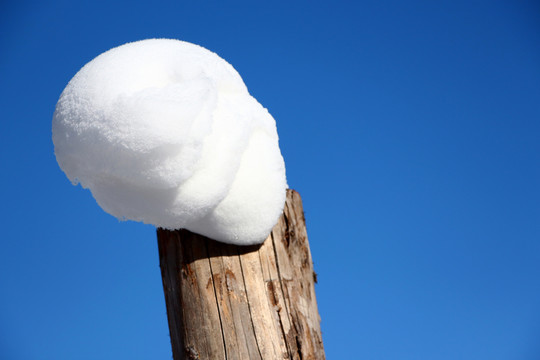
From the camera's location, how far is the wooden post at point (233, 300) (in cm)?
156

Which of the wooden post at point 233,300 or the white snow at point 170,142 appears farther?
the wooden post at point 233,300

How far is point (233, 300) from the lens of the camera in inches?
62.1

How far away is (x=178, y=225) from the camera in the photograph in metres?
1.55

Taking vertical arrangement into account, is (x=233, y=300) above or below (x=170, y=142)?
below

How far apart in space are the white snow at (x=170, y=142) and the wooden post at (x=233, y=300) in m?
0.08

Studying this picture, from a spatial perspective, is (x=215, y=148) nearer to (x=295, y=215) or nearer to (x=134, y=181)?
(x=134, y=181)

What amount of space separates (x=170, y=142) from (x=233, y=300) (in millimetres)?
568

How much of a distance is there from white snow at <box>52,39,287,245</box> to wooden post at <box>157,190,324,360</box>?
8cm

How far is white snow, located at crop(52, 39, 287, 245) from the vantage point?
4.53 feet

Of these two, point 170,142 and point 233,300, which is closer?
point 170,142

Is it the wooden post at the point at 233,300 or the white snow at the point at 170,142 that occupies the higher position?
the white snow at the point at 170,142

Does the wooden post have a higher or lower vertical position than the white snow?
lower

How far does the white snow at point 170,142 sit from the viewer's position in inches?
54.3

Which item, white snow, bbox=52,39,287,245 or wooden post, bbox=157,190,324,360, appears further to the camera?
wooden post, bbox=157,190,324,360
